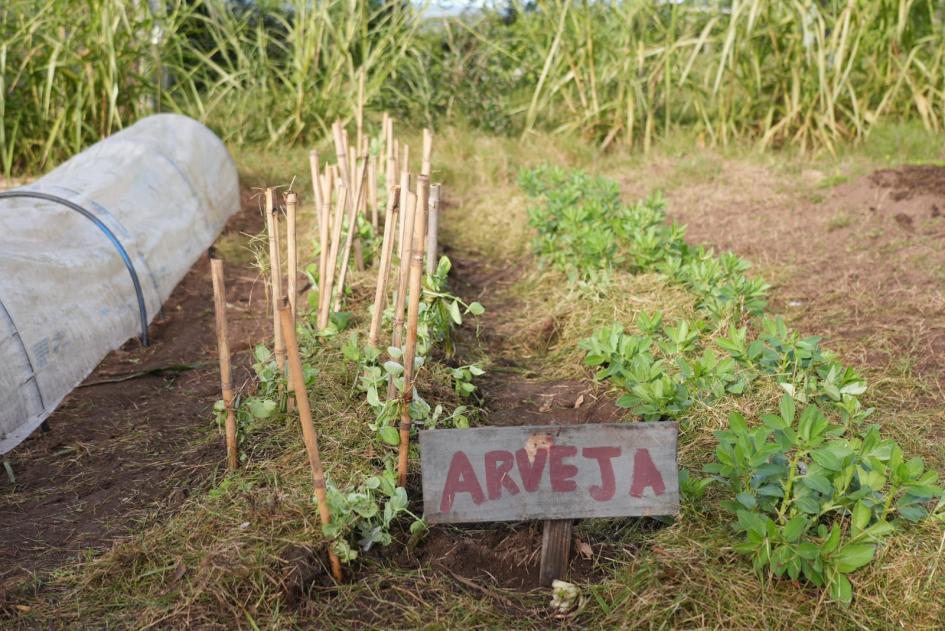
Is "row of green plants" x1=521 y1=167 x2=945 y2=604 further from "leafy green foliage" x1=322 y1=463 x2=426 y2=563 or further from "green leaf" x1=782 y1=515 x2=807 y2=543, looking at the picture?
"leafy green foliage" x1=322 y1=463 x2=426 y2=563

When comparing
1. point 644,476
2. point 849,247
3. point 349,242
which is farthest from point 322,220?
point 849,247

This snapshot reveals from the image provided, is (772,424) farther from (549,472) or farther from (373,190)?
(373,190)

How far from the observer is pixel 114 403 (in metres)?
2.67

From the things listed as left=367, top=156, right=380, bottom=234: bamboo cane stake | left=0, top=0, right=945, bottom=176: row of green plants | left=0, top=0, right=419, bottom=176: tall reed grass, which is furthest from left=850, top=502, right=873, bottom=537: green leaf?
left=0, top=0, right=419, bottom=176: tall reed grass

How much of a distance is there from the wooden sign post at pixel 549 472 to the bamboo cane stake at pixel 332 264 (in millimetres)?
1062

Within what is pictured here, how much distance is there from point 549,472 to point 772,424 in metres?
0.41

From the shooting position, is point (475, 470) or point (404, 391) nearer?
point (475, 470)

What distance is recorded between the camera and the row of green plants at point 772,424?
5.00 feet

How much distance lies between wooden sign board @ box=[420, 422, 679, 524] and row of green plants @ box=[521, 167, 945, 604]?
0.14 m

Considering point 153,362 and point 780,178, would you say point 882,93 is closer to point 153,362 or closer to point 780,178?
point 780,178

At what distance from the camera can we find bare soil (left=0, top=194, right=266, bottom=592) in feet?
6.23

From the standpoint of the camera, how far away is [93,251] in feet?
10.6

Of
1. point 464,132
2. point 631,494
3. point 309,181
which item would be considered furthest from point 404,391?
point 464,132

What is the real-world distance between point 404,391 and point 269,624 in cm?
52
